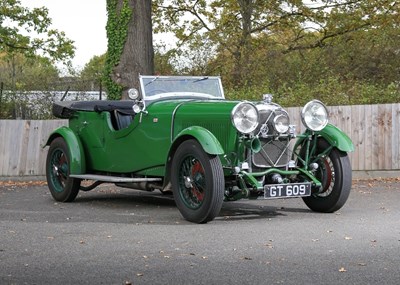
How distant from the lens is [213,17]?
3162cm

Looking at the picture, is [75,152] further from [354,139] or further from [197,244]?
[354,139]

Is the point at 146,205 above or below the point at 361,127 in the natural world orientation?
below

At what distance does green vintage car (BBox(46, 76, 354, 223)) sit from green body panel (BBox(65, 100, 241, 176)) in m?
0.01

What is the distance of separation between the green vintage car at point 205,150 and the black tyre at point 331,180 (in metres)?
0.01

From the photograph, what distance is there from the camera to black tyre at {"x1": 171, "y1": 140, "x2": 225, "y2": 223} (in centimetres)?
954

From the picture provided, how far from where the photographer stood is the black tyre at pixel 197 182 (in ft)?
31.3

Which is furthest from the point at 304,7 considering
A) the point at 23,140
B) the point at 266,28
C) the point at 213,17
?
the point at 23,140

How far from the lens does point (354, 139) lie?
16.7 m

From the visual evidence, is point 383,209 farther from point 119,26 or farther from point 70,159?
point 119,26

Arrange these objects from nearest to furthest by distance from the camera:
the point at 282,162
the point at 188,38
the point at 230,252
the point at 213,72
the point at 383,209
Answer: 1. the point at 230,252
2. the point at 282,162
3. the point at 383,209
4. the point at 213,72
5. the point at 188,38

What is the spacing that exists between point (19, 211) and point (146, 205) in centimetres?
189

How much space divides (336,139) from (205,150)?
2.02 meters

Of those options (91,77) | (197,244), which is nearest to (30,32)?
(91,77)

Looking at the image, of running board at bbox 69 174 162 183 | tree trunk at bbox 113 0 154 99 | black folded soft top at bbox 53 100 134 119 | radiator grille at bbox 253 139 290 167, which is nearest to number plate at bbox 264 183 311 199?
radiator grille at bbox 253 139 290 167
